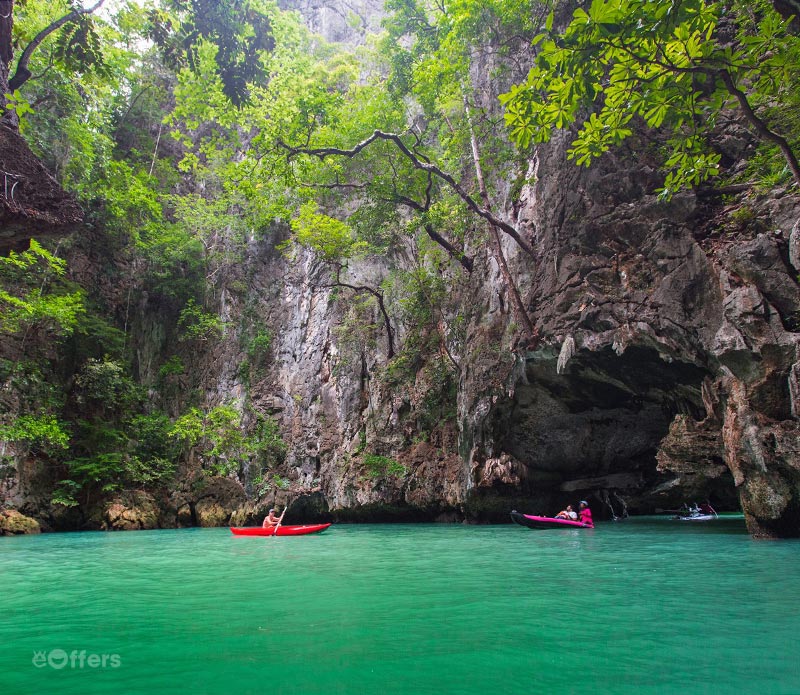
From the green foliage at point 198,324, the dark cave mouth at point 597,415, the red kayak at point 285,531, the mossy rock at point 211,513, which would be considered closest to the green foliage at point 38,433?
the mossy rock at point 211,513

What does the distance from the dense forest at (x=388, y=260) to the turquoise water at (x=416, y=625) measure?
3.50 metres

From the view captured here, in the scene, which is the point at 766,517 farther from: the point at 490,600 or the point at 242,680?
the point at 242,680

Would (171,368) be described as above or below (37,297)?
below

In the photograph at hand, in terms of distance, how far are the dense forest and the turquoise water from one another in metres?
3.50

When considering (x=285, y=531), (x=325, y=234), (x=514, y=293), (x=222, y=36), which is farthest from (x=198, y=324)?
(x=222, y=36)

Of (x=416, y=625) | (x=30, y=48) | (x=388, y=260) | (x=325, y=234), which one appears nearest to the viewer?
(x=416, y=625)

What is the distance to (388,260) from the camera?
19812 mm

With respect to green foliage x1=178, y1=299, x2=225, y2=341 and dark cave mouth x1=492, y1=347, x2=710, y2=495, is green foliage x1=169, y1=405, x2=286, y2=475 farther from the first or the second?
dark cave mouth x1=492, y1=347, x2=710, y2=495

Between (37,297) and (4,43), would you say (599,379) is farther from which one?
(37,297)

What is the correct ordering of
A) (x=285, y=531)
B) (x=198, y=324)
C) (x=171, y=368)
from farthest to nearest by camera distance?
A: (x=198, y=324) → (x=171, y=368) → (x=285, y=531)

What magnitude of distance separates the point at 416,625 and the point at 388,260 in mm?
17162

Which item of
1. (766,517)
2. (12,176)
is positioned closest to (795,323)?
(766,517)

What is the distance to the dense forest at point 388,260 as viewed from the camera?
5.58 meters

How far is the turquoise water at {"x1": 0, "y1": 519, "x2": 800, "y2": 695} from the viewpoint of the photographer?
2.60 m
